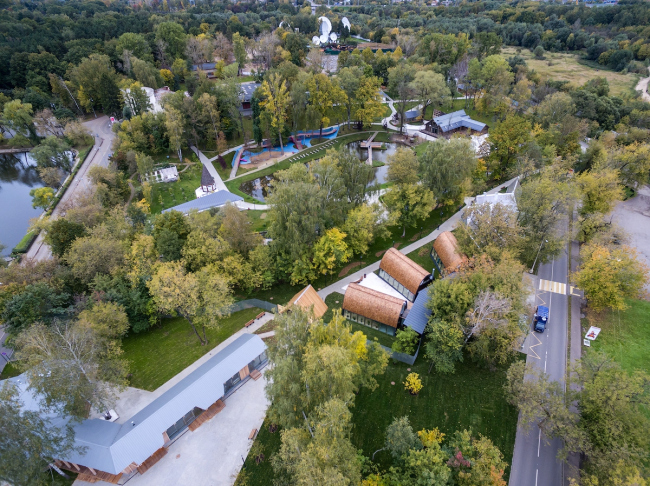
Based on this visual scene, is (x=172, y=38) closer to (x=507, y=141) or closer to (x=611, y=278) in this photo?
(x=507, y=141)

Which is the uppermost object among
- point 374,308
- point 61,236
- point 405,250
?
point 61,236

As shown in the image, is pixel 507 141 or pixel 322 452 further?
pixel 507 141

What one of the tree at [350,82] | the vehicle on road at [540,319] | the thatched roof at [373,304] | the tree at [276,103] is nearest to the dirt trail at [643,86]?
the tree at [350,82]

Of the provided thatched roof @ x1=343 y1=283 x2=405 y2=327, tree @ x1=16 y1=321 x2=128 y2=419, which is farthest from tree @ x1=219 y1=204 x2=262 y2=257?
tree @ x1=16 y1=321 x2=128 y2=419

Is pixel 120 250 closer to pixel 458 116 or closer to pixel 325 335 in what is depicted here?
pixel 325 335

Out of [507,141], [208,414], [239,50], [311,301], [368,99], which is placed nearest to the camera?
[208,414]

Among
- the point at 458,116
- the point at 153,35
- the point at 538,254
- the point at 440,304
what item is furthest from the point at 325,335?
the point at 153,35

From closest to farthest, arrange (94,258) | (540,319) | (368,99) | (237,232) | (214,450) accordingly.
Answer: (214,450) → (540,319) → (94,258) → (237,232) → (368,99)

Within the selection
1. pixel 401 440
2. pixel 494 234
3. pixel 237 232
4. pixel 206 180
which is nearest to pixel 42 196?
pixel 206 180
